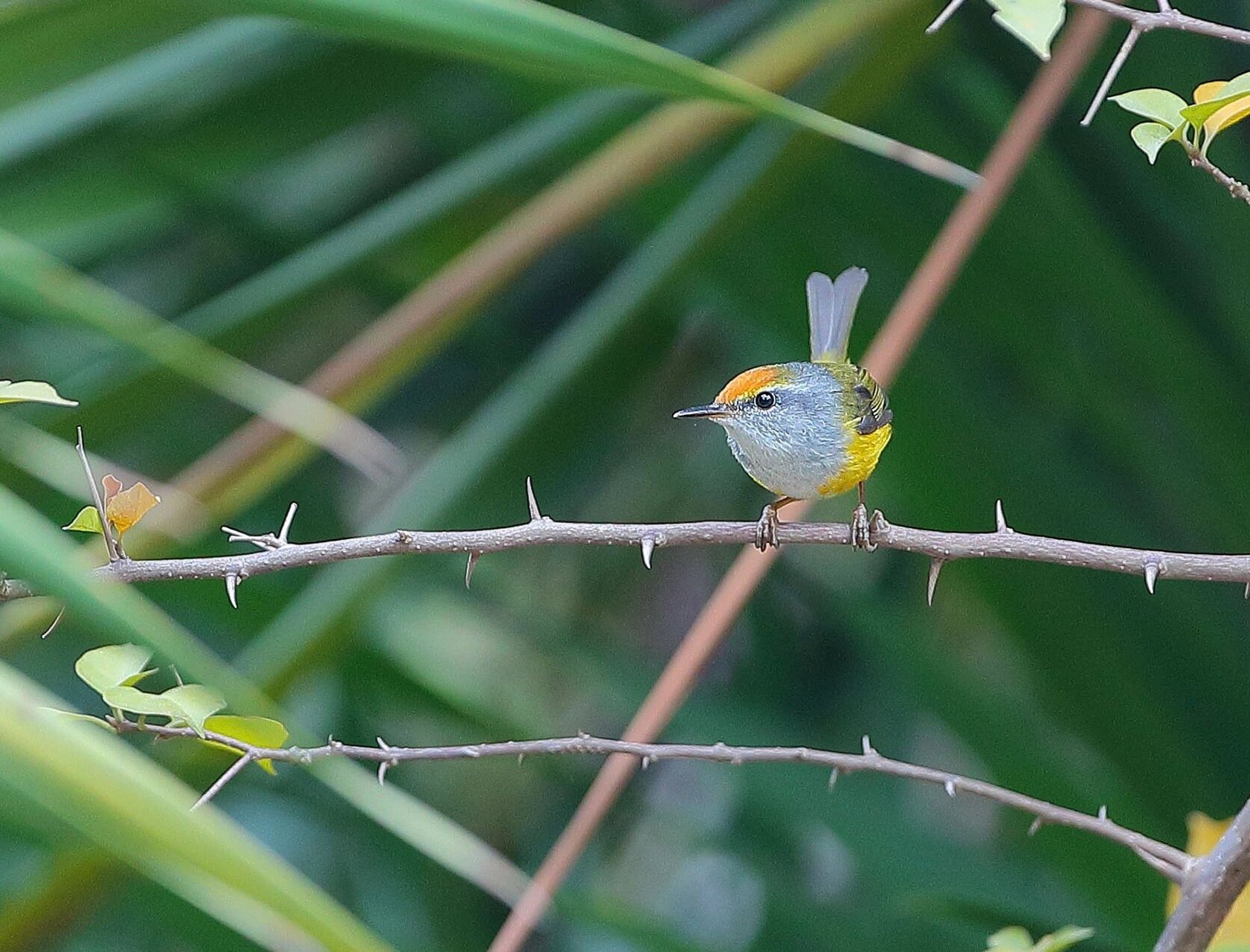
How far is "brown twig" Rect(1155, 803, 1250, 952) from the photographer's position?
68cm

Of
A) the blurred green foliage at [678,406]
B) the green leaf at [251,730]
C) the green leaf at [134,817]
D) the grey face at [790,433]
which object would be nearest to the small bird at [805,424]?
the grey face at [790,433]

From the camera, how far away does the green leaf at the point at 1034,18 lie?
501mm

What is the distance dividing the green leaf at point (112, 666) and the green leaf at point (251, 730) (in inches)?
1.8

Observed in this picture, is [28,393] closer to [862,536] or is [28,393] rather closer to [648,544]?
[648,544]

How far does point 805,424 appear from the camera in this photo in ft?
4.13

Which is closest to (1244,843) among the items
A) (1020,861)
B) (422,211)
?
(422,211)

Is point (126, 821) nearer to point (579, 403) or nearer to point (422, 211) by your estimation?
point (422, 211)

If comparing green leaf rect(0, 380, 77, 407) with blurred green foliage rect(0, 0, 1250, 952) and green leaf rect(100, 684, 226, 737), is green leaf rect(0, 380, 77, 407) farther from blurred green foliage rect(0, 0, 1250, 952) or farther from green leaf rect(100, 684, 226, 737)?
blurred green foliage rect(0, 0, 1250, 952)

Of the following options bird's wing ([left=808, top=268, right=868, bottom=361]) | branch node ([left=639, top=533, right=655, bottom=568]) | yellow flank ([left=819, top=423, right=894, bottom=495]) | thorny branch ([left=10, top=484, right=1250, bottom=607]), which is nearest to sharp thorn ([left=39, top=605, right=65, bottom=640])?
thorny branch ([left=10, top=484, right=1250, bottom=607])

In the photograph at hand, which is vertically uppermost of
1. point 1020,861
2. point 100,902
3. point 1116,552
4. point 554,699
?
point 1116,552

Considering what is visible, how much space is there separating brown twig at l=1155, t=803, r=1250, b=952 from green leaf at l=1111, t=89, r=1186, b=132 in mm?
336

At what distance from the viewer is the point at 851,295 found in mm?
1436

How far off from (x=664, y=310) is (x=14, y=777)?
1.61m

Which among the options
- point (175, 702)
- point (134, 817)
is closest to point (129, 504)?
point (175, 702)
